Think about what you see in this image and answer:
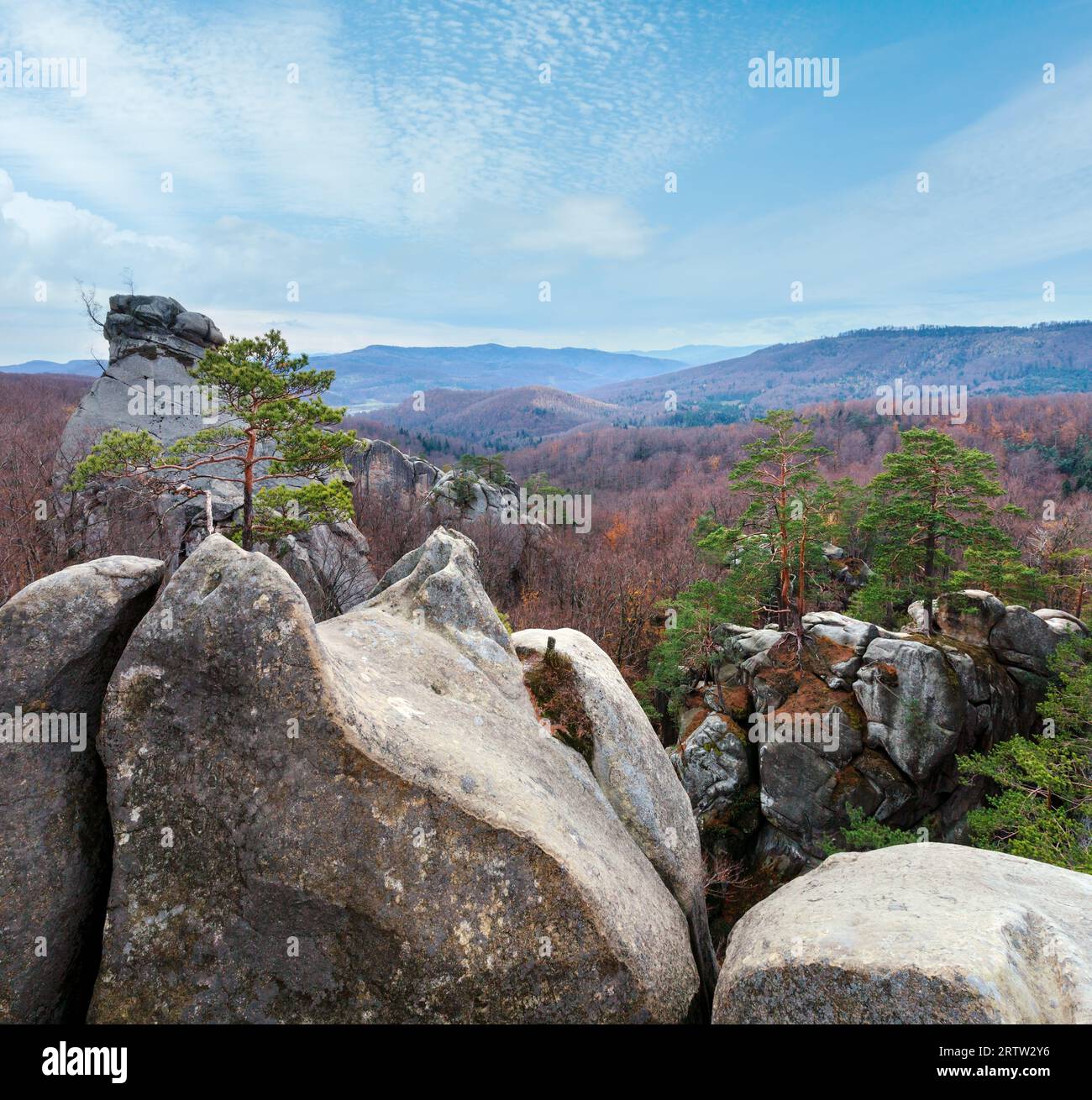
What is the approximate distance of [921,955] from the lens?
4.22m

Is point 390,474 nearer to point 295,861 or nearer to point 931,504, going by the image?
point 931,504

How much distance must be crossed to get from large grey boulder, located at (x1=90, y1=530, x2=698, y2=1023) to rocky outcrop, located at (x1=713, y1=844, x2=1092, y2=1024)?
1.17 meters

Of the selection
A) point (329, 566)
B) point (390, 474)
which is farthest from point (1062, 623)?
point (390, 474)

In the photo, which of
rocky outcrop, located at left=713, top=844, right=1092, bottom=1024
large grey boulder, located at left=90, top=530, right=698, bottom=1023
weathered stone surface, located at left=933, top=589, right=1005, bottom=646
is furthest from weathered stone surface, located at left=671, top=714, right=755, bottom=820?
large grey boulder, located at left=90, top=530, right=698, bottom=1023

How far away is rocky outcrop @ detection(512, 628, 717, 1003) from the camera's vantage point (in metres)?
7.31

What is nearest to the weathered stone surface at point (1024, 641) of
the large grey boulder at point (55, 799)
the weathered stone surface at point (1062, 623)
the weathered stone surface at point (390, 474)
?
the weathered stone surface at point (1062, 623)

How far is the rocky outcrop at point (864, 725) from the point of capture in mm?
20891

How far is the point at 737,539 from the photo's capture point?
24.1 m

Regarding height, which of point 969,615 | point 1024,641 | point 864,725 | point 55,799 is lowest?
point 864,725

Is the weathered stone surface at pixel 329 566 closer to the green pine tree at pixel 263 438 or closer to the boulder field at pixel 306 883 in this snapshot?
the green pine tree at pixel 263 438

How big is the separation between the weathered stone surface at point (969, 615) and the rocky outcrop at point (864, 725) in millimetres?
42

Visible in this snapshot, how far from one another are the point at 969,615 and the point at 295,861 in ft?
82.0

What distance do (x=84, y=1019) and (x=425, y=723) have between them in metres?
3.14
